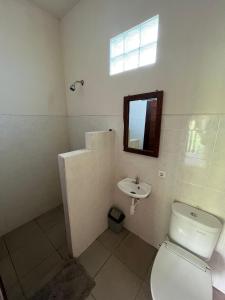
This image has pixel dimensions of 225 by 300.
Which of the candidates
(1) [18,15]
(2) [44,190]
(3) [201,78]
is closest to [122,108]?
(3) [201,78]

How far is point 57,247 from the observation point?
1696 millimetres

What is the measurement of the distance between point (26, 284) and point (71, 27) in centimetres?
302

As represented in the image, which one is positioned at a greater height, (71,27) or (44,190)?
(71,27)

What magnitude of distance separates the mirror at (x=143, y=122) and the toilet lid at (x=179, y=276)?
90 centimetres

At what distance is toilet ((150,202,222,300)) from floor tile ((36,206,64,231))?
5.15ft

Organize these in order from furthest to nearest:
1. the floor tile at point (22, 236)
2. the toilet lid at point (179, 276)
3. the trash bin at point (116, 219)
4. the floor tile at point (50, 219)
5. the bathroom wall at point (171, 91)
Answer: the floor tile at point (50, 219) → the trash bin at point (116, 219) → the floor tile at point (22, 236) → the bathroom wall at point (171, 91) → the toilet lid at point (179, 276)

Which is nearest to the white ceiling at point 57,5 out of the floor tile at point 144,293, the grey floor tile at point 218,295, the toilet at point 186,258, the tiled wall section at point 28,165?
the tiled wall section at point 28,165

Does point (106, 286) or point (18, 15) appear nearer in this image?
point (106, 286)

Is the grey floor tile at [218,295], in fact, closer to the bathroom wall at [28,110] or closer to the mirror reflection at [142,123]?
the mirror reflection at [142,123]

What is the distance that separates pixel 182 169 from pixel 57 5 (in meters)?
2.47

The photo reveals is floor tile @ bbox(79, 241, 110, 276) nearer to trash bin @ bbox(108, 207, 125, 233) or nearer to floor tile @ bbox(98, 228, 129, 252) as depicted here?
floor tile @ bbox(98, 228, 129, 252)

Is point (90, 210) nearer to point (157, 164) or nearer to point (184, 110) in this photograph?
point (157, 164)

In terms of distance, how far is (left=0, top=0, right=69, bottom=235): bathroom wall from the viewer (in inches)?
63.7

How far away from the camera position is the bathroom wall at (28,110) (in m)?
1.62
